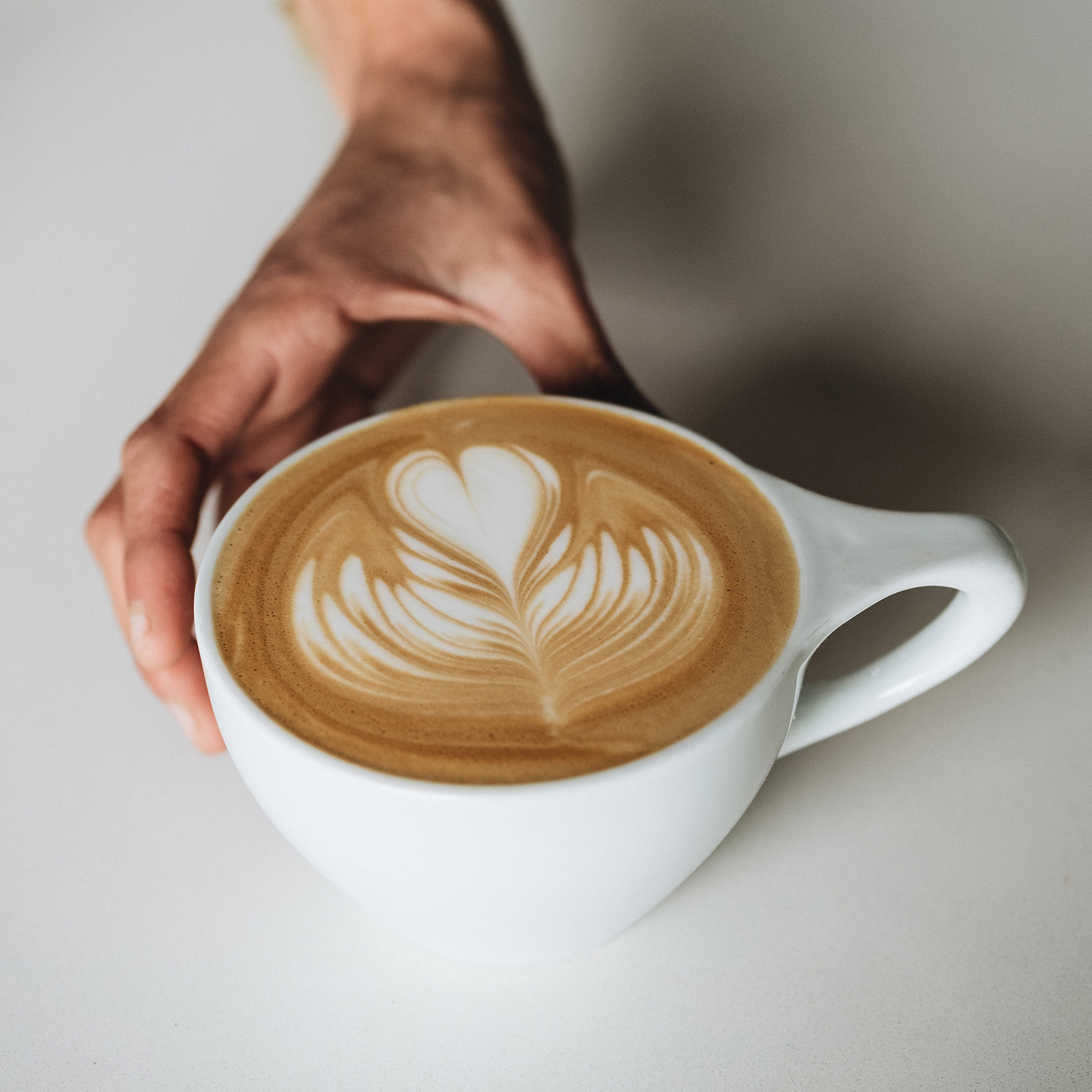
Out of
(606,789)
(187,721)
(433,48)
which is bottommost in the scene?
(187,721)

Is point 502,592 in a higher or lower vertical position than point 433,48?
lower

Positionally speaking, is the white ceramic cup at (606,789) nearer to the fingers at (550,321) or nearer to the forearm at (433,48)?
the fingers at (550,321)

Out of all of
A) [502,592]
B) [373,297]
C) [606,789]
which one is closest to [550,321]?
[373,297]

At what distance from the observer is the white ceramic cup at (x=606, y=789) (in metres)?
0.66

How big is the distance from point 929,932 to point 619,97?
1.58m

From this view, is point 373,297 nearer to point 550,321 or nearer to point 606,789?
point 550,321

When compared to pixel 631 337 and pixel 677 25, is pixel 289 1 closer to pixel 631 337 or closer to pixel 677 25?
pixel 677 25

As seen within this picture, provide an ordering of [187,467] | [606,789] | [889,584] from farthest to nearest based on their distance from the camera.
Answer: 1. [187,467]
2. [889,584]
3. [606,789]

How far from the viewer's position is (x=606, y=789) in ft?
2.14

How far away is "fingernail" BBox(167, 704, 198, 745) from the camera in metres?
0.98

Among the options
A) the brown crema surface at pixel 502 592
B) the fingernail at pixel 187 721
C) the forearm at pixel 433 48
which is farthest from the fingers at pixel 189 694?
the forearm at pixel 433 48

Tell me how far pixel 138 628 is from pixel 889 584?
23.6 inches

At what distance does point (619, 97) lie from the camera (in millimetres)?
2008

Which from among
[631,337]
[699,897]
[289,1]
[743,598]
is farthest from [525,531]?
[289,1]
